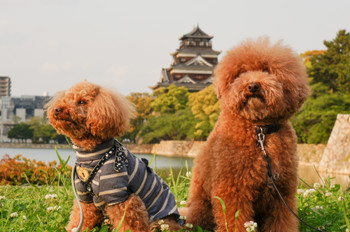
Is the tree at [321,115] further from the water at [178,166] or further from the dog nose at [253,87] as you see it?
the dog nose at [253,87]

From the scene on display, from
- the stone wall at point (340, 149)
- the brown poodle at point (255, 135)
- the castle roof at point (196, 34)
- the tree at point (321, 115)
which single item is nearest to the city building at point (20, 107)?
the castle roof at point (196, 34)

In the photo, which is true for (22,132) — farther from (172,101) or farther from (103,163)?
(103,163)

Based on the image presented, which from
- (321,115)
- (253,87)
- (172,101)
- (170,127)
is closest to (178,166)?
(321,115)

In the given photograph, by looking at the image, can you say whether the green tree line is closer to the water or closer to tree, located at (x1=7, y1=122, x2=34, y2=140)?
the water

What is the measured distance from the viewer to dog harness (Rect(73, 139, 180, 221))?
2152 mm

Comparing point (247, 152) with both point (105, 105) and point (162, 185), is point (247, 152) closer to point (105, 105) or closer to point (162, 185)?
point (162, 185)

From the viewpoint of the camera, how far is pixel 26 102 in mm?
63750

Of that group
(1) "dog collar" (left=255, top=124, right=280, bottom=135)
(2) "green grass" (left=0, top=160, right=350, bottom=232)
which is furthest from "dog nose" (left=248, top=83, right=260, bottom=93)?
(2) "green grass" (left=0, top=160, right=350, bottom=232)

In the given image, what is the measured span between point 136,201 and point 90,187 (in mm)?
308

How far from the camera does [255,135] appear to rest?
2227 mm

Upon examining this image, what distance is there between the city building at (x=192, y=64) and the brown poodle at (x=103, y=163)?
33158 mm

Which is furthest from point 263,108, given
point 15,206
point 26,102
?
point 26,102

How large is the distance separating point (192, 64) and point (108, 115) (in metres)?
36.9

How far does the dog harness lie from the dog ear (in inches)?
3.4
